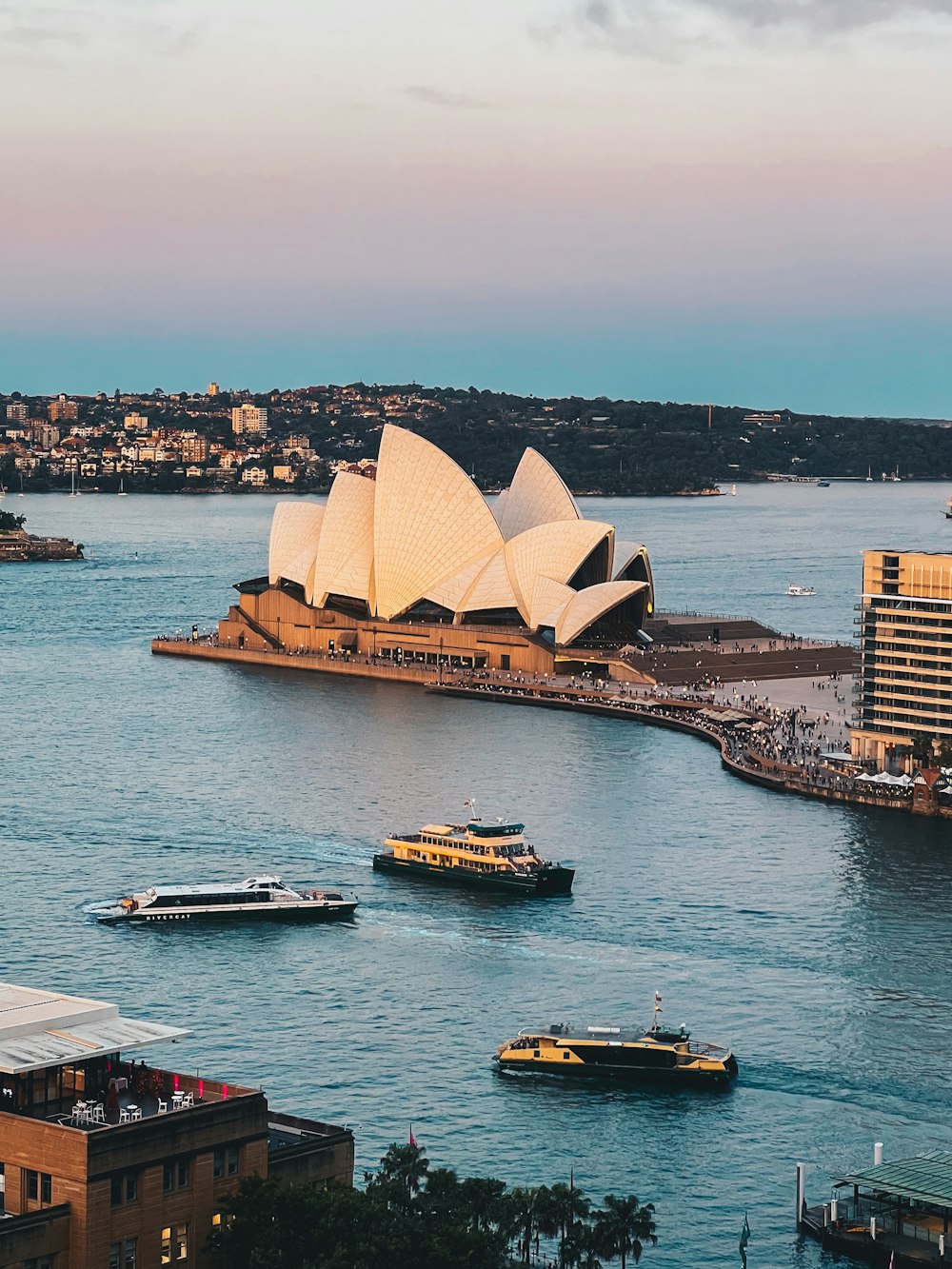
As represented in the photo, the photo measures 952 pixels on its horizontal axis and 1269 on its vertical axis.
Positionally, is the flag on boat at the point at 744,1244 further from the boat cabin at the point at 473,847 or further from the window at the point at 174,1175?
the boat cabin at the point at 473,847

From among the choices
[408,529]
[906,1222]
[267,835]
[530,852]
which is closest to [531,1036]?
[906,1222]

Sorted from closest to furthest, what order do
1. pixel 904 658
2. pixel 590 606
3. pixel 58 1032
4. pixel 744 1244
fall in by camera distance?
pixel 58 1032
pixel 744 1244
pixel 904 658
pixel 590 606

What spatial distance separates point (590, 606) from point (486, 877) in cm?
2231

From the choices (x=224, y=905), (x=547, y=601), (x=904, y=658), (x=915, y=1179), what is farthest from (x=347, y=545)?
A: (x=915, y=1179)

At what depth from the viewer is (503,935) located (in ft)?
88.3

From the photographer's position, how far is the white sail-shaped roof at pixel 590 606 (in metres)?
51.3

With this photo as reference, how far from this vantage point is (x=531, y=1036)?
2184cm

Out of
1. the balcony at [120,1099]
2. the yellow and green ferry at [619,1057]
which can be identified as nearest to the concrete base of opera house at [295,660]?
the yellow and green ferry at [619,1057]

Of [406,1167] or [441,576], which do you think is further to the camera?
[441,576]

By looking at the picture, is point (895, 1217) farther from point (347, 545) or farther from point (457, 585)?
point (347, 545)

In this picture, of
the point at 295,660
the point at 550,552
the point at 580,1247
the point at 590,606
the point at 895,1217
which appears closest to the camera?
the point at 580,1247

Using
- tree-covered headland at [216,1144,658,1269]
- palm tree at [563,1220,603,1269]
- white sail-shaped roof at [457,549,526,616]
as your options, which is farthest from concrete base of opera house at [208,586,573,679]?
tree-covered headland at [216,1144,658,1269]

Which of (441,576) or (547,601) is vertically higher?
(441,576)

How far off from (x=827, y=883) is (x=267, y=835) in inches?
321
